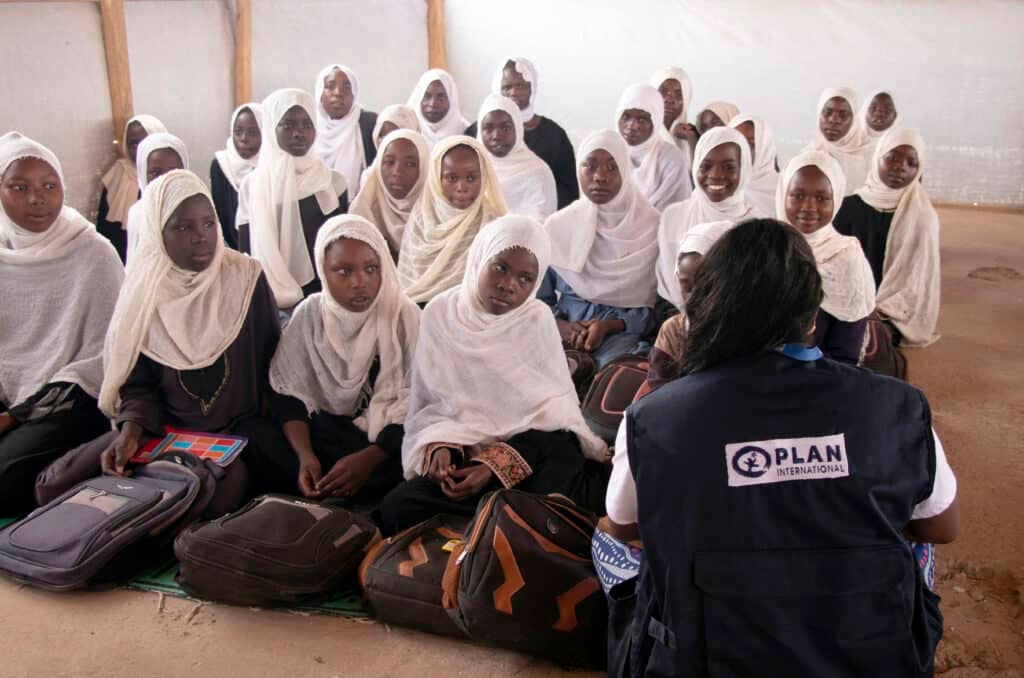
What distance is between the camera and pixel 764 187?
17.3 feet

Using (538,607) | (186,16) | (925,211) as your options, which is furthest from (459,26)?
(538,607)

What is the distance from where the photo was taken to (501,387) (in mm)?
2820

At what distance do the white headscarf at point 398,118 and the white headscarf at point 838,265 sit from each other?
240cm

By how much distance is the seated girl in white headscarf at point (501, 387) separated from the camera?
268cm

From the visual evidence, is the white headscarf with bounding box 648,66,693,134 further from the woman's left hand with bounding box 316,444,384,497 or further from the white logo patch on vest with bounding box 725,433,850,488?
the white logo patch on vest with bounding box 725,433,850,488

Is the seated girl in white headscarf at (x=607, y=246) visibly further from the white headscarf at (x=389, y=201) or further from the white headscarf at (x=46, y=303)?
the white headscarf at (x=46, y=303)

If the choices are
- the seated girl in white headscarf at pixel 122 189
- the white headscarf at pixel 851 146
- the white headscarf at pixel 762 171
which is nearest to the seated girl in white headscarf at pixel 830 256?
the white headscarf at pixel 762 171

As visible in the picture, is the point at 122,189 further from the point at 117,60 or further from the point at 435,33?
the point at 435,33

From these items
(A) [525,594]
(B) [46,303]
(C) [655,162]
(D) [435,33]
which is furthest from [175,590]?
(D) [435,33]

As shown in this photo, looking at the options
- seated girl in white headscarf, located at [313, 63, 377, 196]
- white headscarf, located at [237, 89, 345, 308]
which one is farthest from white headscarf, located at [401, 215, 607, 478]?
seated girl in white headscarf, located at [313, 63, 377, 196]

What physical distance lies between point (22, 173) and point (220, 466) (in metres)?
1.32

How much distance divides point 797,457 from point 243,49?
6.66 metres

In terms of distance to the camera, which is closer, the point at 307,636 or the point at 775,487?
the point at 775,487

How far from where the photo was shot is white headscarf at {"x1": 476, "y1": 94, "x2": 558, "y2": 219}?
4719 mm
